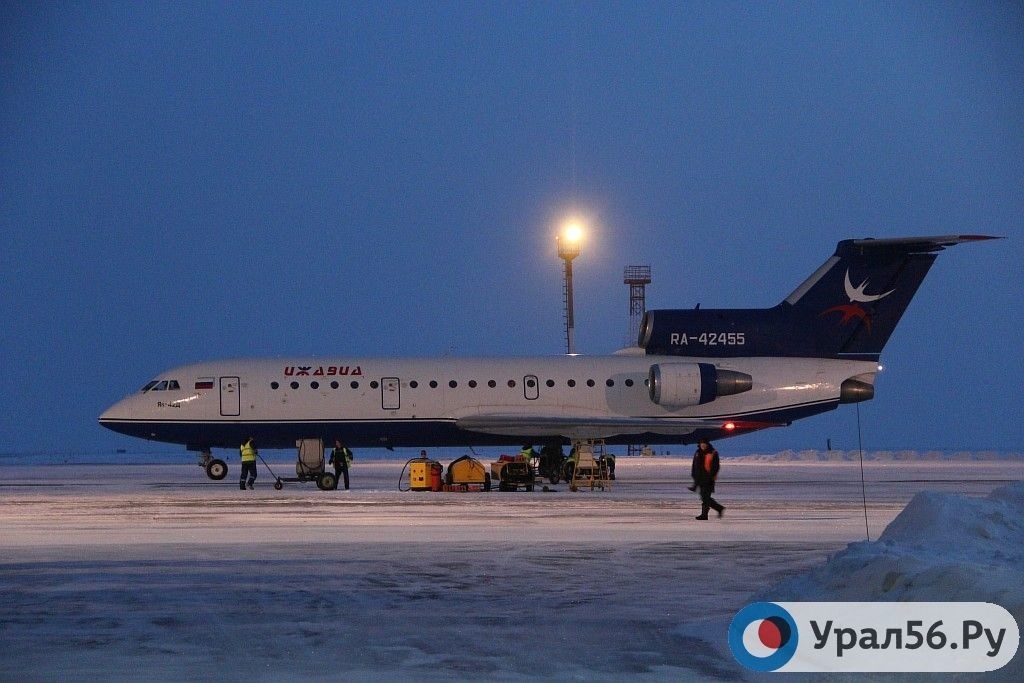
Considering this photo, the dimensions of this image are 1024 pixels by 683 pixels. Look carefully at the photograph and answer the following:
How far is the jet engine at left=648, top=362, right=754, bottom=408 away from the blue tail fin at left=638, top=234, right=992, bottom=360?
4.51 feet

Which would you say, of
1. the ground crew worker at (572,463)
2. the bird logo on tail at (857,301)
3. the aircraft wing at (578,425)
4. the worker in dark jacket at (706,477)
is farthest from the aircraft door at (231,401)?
the bird logo on tail at (857,301)

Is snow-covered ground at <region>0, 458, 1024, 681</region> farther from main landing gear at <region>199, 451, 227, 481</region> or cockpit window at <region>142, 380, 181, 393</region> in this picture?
main landing gear at <region>199, 451, 227, 481</region>

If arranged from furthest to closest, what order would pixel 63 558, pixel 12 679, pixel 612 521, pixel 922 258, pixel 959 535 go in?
pixel 922 258
pixel 612 521
pixel 63 558
pixel 959 535
pixel 12 679

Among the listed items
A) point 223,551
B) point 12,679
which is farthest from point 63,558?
point 12,679

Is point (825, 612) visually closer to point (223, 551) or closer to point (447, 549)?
point (447, 549)

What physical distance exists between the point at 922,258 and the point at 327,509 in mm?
19926

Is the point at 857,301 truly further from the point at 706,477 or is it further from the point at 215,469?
the point at 215,469

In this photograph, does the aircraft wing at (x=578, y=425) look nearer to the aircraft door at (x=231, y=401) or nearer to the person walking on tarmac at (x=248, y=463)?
the person walking on tarmac at (x=248, y=463)

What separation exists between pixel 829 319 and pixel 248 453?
1688cm

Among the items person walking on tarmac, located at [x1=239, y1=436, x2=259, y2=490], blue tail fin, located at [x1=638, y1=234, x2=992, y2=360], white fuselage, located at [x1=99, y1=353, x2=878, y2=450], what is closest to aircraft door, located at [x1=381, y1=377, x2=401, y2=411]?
white fuselage, located at [x1=99, y1=353, x2=878, y2=450]

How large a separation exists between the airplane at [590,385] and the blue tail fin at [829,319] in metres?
0.03

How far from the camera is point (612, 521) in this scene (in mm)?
19266

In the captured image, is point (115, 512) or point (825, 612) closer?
point (825, 612)

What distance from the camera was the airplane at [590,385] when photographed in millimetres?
32375
